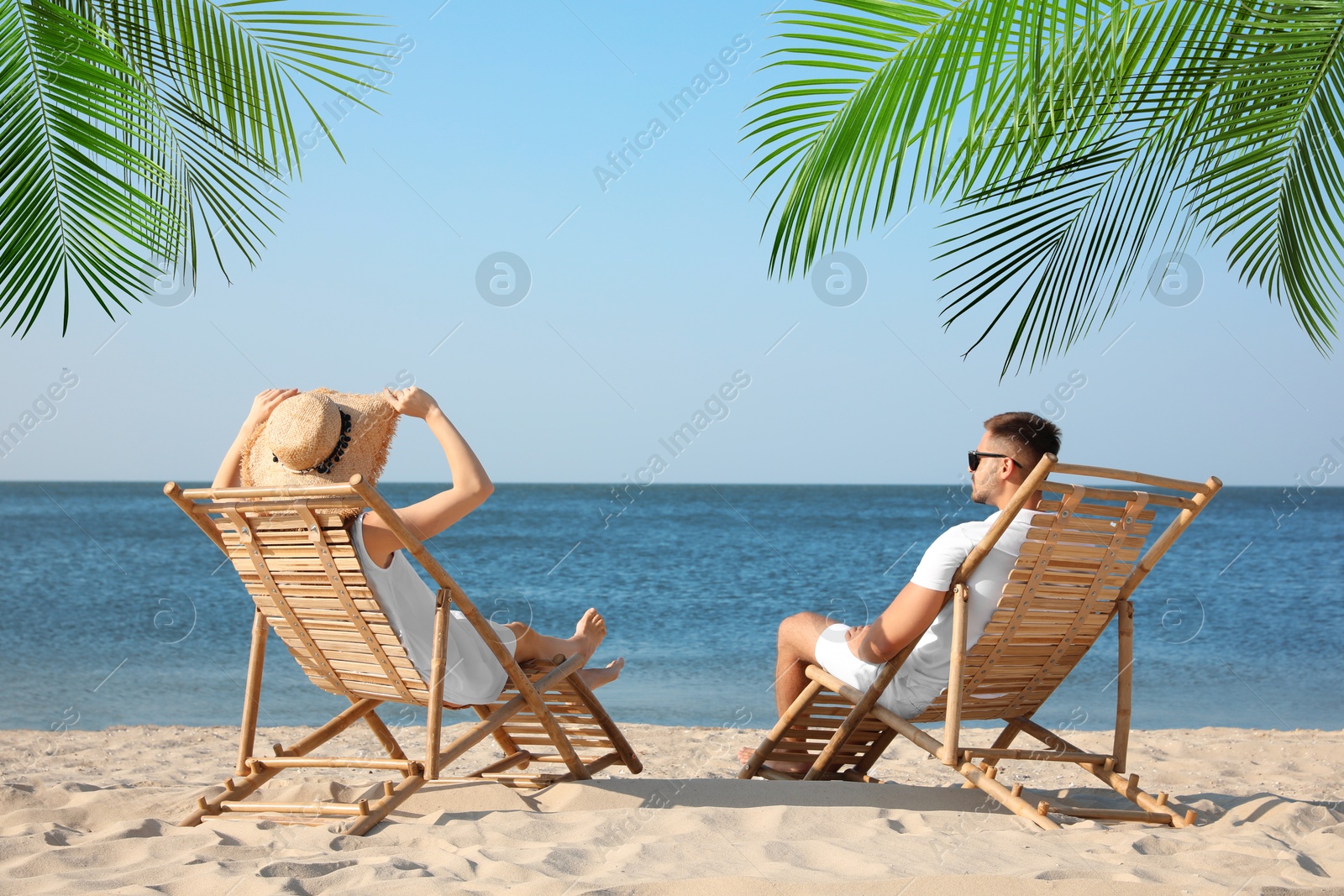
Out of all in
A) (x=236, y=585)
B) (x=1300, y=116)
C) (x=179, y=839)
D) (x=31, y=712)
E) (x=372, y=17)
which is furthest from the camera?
(x=236, y=585)

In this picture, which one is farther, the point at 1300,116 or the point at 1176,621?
the point at 1176,621

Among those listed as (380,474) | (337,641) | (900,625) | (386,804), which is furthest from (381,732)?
(900,625)

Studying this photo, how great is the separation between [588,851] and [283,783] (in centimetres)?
169

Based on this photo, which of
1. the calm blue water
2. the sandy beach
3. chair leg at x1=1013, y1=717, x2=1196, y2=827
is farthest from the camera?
the calm blue water

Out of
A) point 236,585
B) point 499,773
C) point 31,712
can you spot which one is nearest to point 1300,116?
point 499,773

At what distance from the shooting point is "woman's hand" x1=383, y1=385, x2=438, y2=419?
3.24 metres

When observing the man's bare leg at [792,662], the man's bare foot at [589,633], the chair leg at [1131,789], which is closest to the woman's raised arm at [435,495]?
the man's bare foot at [589,633]

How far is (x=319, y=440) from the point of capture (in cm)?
322

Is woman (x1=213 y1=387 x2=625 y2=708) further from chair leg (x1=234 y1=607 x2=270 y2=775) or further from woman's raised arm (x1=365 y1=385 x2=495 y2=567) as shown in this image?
chair leg (x1=234 y1=607 x2=270 y2=775)

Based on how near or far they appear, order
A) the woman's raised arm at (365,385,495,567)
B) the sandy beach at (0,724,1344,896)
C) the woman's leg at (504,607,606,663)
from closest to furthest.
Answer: the sandy beach at (0,724,1344,896), the woman's raised arm at (365,385,495,567), the woman's leg at (504,607,606,663)

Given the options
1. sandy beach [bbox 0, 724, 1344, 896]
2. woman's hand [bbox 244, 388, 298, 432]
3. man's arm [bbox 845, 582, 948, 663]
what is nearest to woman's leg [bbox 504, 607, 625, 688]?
sandy beach [bbox 0, 724, 1344, 896]

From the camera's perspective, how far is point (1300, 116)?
3176 mm

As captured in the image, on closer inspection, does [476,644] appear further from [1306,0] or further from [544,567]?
[544,567]

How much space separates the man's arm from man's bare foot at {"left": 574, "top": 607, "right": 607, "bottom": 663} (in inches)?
35.3
